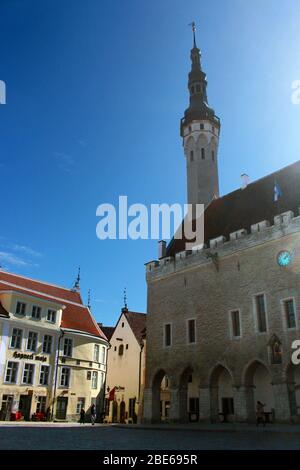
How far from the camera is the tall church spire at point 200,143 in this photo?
33.6 metres

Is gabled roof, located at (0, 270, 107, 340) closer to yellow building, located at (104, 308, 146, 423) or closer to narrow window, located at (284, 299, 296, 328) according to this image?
yellow building, located at (104, 308, 146, 423)

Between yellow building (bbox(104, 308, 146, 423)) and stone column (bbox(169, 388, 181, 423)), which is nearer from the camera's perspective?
stone column (bbox(169, 388, 181, 423))

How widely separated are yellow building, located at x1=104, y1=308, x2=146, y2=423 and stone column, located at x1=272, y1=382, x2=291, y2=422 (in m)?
16.4

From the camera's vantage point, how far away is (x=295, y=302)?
69.6 feet

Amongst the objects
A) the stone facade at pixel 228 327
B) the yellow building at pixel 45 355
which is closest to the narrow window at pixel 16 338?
the yellow building at pixel 45 355

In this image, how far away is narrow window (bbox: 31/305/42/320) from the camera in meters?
31.9

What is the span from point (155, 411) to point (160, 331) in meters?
5.02

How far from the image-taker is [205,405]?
24047mm

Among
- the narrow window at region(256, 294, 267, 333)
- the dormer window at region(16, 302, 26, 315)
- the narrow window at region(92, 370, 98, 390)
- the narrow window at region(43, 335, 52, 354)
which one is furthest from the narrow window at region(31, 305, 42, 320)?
the narrow window at region(256, 294, 267, 333)

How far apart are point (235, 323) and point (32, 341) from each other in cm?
1519

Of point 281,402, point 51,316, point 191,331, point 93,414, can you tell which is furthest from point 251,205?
point 51,316

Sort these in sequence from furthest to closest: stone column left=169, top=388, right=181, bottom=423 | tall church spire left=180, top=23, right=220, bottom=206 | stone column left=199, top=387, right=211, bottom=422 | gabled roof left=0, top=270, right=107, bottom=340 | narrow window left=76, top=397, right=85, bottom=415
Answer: gabled roof left=0, top=270, right=107, bottom=340
tall church spire left=180, top=23, right=220, bottom=206
narrow window left=76, top=397, right=85, bottom=415
stone column left=169, top=388, right=181, bottom=423
stone column left=199, top=387, right=211, bottom=422
